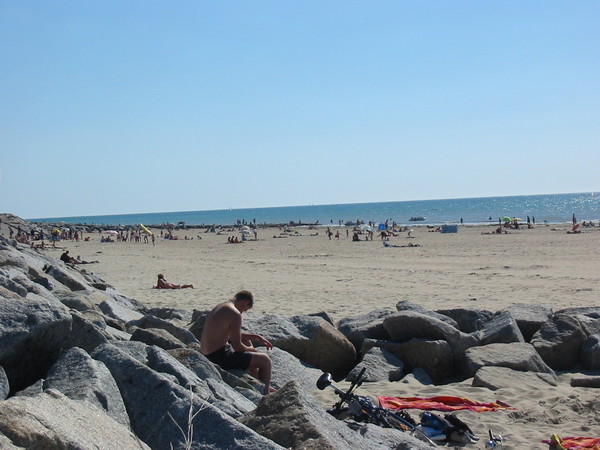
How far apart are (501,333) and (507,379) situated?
1399 mm

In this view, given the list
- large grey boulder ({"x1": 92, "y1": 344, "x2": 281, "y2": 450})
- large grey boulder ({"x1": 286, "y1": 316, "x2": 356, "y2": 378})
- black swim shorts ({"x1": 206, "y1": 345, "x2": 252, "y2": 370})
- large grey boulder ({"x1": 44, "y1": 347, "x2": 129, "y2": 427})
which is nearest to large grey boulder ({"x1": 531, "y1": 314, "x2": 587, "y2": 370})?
large grey boulder ({"x1": 286, "y1": 316, "x2": 356, "y2": 378})

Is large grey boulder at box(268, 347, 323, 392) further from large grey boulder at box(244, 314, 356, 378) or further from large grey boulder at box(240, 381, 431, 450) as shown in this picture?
large grey boulder at box(240, 381, 431, 450)

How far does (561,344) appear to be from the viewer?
30.1ft

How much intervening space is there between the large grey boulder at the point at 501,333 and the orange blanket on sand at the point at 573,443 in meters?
3.24

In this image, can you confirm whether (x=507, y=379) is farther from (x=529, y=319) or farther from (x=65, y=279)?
(x=65, y=279)

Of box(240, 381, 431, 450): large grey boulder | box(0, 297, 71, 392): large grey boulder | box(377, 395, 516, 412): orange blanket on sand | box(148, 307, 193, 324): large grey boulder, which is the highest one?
box(0, 297, 71, 392): large grey boulder

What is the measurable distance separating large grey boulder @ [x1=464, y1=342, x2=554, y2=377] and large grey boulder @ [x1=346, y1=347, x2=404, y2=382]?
0.93m

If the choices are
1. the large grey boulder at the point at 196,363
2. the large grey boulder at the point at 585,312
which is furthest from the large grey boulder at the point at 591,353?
the large grey boulder at the point at 196,363

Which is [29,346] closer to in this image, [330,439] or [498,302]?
[330,439]

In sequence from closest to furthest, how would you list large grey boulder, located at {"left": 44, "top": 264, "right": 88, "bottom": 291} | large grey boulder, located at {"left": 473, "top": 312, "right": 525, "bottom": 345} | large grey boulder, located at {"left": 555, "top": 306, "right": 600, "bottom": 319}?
1. large grey boulder, located at {"left": 473, "top": 312, "right": 525, "bottom": 345}
2. large grey boulder, located at {"left": 555, "top": 306, "right": 600, "bottom": 319}
3. large grey boulder, located at {"left": 44, "top": 264, "right": 88, "bottom": 291}

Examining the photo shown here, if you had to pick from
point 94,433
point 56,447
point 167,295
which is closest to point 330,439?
point 94,433

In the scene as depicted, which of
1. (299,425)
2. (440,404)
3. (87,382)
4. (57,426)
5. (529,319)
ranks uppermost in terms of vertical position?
(57,426)

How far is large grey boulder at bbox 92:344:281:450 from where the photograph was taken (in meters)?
3.65

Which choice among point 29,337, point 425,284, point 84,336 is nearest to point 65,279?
point 84,336
